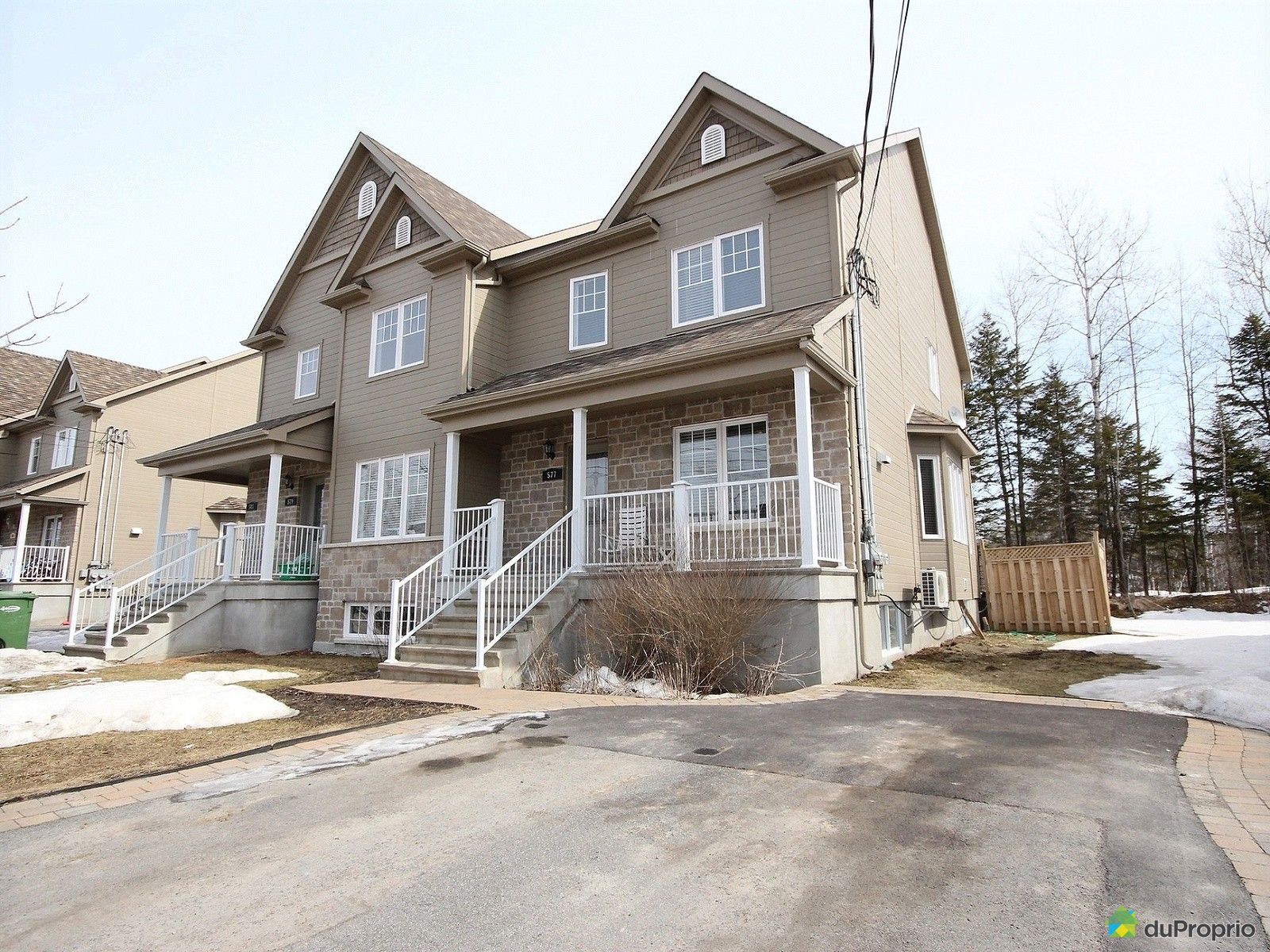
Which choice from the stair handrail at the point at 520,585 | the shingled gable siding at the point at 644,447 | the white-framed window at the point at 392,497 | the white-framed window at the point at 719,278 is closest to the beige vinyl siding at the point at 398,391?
the white-framed window at the point at 392,497

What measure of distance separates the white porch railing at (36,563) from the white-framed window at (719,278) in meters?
21.2

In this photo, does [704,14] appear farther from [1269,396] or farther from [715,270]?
[1269,396]

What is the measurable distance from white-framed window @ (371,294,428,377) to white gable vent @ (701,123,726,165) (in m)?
5.99

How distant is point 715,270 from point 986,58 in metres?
5.76


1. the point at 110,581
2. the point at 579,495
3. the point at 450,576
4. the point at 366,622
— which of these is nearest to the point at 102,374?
the point at 110,581

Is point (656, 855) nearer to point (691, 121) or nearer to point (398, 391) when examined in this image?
point (691, 121)

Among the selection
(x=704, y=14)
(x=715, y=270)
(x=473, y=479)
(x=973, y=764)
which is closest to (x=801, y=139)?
(x=715, y=270)

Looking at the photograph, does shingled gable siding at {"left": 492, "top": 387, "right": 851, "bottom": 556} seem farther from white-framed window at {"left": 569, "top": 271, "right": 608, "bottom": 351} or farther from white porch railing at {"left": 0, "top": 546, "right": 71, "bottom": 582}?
white porch railing at {"left": 0, "top": 546, "right": 71, "bottom": 582}

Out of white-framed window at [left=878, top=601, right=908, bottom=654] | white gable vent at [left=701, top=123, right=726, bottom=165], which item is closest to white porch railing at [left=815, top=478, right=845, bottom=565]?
white-framed window at [left=878, top=601, right=908, bottom=654]

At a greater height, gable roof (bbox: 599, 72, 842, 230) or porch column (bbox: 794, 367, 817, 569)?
gable roof (bbox: 599, 72, 842, 230)

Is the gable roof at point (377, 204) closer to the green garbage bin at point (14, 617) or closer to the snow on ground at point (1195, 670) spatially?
the green garbage bin at point (14, 617)

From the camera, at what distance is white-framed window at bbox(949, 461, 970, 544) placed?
14.8 m

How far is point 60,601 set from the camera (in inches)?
890

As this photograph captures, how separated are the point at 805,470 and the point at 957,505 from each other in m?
8.31
